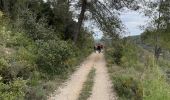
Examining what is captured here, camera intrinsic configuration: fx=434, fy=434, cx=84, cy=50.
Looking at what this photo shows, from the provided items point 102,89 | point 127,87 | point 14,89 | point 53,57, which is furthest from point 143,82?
point 53,57

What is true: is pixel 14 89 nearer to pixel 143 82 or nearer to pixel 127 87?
pixel 143 82

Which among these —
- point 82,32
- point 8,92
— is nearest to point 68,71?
point 8,92

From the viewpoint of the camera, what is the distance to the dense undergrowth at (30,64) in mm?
13714

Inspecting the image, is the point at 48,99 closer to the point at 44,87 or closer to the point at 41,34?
the point at 44,87

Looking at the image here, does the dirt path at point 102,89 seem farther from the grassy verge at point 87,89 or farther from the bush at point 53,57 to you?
the bush at point 53,57

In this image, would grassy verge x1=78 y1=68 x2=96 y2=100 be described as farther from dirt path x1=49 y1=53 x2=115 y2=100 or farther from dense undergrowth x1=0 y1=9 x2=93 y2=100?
dense undergrowth x1=0 y1=9 x2=93 y2=100

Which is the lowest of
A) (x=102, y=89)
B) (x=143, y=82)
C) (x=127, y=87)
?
(x=102, y=89)

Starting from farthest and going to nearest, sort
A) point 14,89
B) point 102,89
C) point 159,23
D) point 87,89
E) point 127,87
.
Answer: point 159,23 → point 102,89 → point 87,89 → point 127,87 → point 14,89

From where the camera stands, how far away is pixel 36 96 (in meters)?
15.1

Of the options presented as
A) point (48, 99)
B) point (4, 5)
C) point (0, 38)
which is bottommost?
point (48, 99)

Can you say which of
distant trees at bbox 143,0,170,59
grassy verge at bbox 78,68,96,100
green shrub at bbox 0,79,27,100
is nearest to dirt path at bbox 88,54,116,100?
grassy verge at bbox 78,68,96,100

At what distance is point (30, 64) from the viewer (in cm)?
1919

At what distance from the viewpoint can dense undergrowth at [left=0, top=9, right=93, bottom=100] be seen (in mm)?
13714

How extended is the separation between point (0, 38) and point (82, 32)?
94.9 ft
